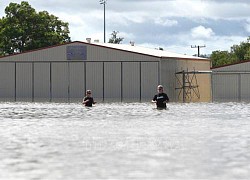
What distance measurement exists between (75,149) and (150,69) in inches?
1503

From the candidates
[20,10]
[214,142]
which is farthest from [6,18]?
[214,142]

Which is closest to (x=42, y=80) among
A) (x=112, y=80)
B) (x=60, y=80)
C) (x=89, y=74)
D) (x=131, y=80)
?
(x=60, y=80)

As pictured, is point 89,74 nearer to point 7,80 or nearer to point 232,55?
point 7,80

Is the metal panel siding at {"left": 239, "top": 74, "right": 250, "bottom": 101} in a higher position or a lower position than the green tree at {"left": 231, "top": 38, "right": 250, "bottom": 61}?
lower

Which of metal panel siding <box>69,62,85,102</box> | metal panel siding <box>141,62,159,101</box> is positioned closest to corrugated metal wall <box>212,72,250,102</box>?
metal panel siding <box>141,62,159,101</box>

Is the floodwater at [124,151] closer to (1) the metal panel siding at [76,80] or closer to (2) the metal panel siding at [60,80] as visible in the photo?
(1) the metal panel siding at [76,80]

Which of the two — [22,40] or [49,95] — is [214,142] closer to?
[49,95]

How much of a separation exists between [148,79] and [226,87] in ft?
31.3

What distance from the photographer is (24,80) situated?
184 feet

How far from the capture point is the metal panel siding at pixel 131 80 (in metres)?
53.3

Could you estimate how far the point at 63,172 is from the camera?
11.2 meters

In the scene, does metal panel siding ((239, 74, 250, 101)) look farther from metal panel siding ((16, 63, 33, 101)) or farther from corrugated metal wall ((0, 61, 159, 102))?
metal panel siding ((16, 63, 33, 101))

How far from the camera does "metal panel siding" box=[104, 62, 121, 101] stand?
53781mm

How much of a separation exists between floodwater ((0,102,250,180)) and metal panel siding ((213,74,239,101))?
120ft
